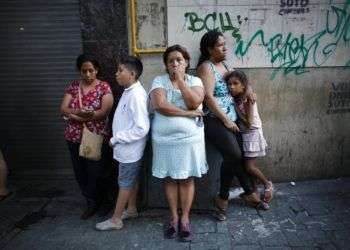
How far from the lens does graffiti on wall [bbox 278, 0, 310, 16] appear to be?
5.14 m

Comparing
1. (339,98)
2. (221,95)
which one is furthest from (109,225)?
(339,98)

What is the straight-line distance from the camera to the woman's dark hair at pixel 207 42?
4.67 m

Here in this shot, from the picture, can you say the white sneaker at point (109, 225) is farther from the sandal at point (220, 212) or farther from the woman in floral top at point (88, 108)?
the sandal at point (220, 212)

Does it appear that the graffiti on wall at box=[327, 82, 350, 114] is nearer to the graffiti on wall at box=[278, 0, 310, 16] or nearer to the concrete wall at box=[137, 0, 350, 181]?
the concrete wall at box=[137, 0, 350, 181]

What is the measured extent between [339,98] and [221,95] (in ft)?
5.98

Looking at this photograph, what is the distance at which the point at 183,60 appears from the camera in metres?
4.31

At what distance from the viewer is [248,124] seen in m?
4.85

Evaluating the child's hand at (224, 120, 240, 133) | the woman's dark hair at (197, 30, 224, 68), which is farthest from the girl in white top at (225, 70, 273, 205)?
the woman's dark hair at (197, 30, 224, 68)

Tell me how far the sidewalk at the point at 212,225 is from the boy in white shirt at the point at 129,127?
367 mm

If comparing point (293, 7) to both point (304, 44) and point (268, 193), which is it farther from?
point (268, 193)

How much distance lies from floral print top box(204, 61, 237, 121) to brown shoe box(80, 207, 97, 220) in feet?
5.85

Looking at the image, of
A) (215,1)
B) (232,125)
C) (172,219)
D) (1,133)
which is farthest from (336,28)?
(1,133)

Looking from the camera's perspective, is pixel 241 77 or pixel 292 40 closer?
pixel 241 77

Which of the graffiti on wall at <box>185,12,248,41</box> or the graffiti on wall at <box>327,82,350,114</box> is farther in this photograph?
the graffiti on wall at <box>327,82,350,114</box>
